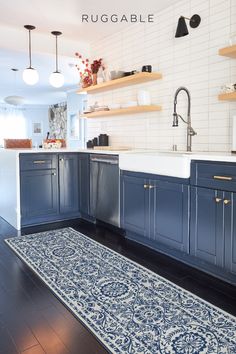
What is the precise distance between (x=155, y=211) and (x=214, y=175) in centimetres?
76

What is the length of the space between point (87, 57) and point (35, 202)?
2.37 meters

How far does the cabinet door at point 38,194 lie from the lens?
378cm

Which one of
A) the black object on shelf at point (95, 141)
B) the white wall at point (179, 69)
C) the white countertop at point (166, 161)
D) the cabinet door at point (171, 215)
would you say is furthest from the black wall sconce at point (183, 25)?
the black object on shelf at point (95, 141)

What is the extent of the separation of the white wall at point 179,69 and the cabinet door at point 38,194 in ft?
3.50

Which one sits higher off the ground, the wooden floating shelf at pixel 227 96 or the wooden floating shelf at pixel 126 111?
the wooden floating shelf at pixel 126 111

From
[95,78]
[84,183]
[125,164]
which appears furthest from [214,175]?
[95,78]

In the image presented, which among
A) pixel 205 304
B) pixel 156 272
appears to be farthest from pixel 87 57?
pixel 205 304

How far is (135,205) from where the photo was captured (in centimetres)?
315

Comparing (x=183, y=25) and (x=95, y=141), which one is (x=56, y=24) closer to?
(x=95, y=141)

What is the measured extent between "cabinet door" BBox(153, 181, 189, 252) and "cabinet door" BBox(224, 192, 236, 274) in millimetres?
377

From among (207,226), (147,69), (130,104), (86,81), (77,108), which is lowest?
(207,226)

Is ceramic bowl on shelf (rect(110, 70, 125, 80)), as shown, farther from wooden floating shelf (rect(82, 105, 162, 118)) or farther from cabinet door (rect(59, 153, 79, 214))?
cabinet door (rect(59, 153, 79, 214))

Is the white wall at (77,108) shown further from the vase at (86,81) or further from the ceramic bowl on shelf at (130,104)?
the ceramic bowl on shelf at (130,104)

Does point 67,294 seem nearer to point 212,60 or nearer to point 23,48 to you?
point 212,60
